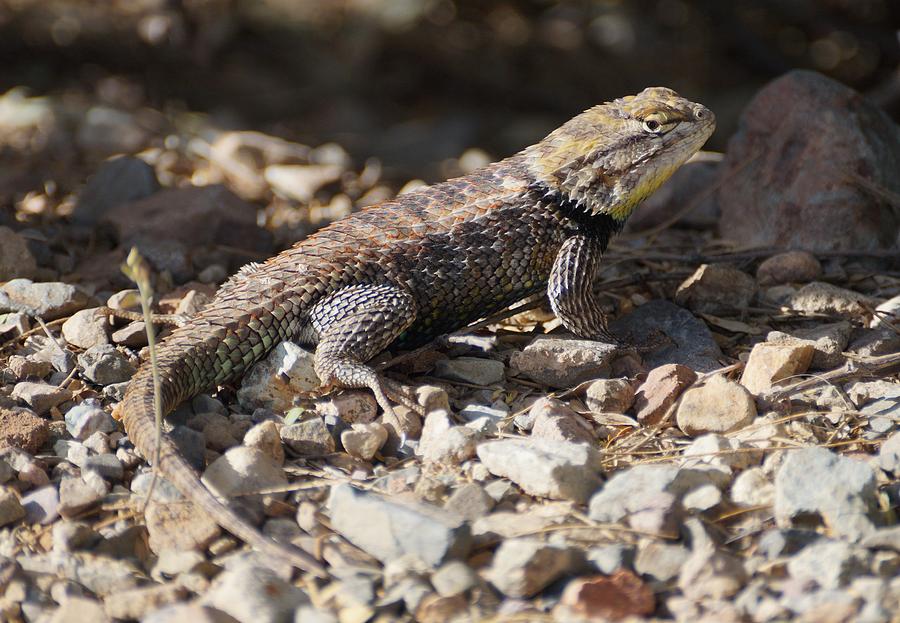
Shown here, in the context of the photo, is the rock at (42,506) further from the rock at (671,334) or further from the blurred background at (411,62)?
the blurred background at (411,62)

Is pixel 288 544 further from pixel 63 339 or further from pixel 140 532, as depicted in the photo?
pixel 63 339

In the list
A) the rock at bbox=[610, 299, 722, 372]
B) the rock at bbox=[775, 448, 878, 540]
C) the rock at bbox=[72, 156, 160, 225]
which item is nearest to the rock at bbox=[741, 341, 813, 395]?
the rock at bbox=[610, 299, 722, 372]

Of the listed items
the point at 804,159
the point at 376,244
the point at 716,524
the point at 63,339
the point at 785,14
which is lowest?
the point at 63,339

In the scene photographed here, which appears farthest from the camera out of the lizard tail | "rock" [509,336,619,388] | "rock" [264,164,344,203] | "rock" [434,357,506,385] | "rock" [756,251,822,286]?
"rock" [264,164,344,203]

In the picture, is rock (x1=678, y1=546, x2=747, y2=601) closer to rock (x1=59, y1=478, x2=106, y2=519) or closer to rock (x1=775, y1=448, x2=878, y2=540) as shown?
rock (x1=775, y1=448, x2=878, y2=540)

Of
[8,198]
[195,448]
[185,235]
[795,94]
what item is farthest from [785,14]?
[195,448]

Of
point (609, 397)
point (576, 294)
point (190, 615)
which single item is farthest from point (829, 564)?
point (576, 294)
